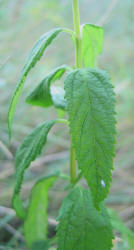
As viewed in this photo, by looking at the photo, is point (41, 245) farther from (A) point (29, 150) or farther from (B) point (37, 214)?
(A) point (29, 150)

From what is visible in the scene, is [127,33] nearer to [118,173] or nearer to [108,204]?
[118,173]

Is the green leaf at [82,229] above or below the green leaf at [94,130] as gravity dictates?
below

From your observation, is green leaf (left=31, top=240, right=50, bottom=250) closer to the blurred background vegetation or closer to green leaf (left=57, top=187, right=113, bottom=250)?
the blurred background vegetation

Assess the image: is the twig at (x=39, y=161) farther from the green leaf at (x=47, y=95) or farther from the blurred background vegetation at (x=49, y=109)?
the green leaf at (x=47, y=95)

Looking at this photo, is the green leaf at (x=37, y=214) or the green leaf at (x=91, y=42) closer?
the green leaf at (x=91, y=42)

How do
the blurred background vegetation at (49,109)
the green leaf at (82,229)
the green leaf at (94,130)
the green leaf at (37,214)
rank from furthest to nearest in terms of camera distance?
the blurred background vegetation at (49,109), the green leaf at (37,214), the green leaf at (82,229), the green leaf at (94,130)

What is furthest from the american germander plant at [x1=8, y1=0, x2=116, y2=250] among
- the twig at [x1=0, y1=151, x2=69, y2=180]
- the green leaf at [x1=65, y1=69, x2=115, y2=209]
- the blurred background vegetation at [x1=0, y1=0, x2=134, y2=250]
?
the twig at [x1=0, y1=151, x2=69, y2=180]

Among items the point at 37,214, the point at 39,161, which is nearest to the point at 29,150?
the point at 37,214

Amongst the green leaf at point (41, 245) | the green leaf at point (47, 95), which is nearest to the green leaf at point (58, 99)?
the green leaf at point (47, 95)

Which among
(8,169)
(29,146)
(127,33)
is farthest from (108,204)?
(127,33)
